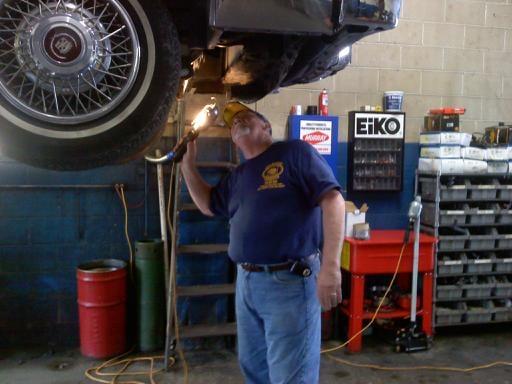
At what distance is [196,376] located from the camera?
330 cm

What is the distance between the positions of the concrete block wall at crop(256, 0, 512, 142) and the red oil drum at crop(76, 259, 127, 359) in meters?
1.76

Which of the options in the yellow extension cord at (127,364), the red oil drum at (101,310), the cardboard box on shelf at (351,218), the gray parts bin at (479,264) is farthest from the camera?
the gray parts bin at (479,264)

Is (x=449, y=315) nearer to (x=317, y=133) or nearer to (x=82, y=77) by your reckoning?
(x=317, y=133)

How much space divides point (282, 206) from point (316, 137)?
6.34 feet

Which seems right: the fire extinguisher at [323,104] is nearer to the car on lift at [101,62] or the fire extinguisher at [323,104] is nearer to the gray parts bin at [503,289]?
the gray parts bin at [503,289]

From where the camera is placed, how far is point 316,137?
13.1 ft

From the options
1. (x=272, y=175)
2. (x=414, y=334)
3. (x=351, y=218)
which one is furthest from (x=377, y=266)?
(x=272, y=175)

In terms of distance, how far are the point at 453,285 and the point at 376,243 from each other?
82 centimetres

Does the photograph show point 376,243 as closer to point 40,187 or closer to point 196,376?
point 196,376

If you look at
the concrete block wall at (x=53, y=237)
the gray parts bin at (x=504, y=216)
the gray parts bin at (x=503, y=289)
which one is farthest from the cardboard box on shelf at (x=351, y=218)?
the concrete block wall at (x=53, y=237)

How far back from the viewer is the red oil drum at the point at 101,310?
11.3 ft

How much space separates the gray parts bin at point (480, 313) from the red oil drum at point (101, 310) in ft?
8.89

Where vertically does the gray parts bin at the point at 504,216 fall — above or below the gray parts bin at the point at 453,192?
below

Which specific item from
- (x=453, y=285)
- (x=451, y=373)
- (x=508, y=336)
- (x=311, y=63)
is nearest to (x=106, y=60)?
(x=311, y=63)
